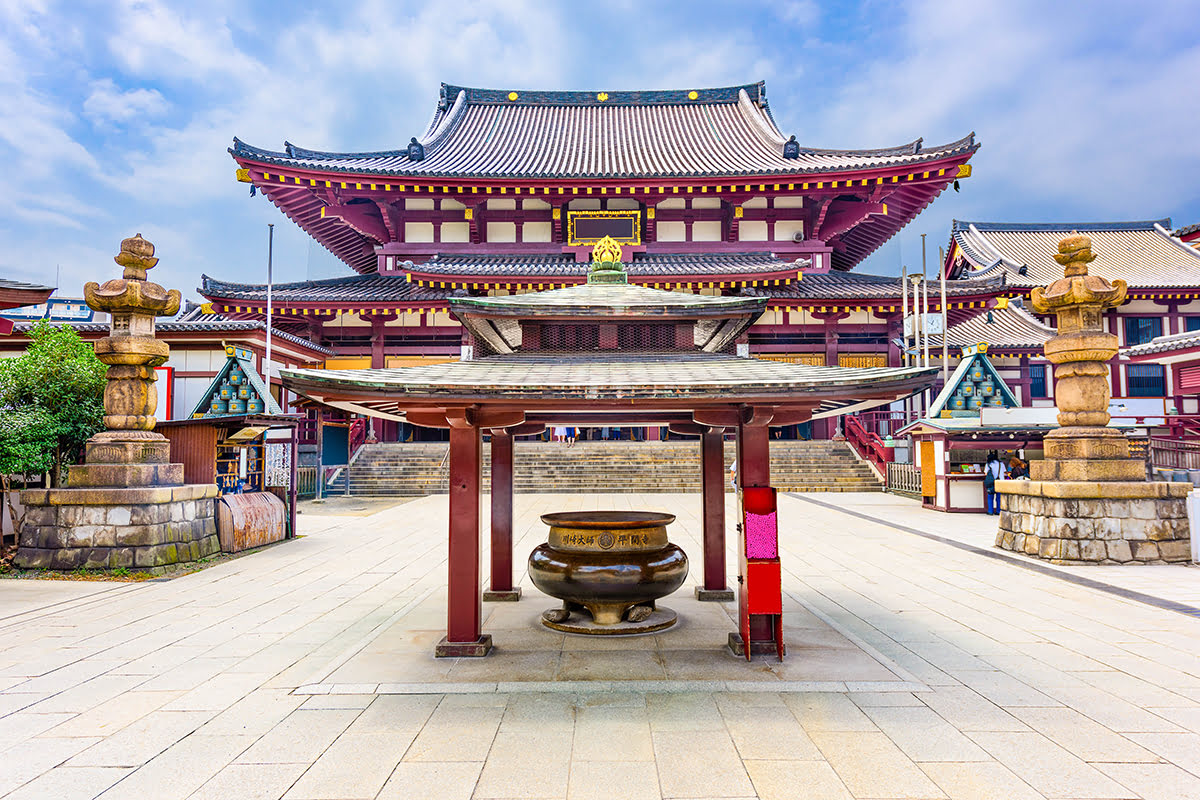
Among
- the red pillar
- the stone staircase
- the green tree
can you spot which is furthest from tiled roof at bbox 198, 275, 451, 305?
the green tree

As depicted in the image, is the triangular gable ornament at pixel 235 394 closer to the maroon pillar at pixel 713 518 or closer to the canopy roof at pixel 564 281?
the maroon pillar at pixel 713 518

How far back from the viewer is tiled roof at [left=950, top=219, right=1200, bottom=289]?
30.2 metres

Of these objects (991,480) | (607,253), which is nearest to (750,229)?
(991,480)

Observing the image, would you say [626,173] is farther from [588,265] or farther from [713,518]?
[713,518]

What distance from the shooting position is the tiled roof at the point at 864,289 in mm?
21609

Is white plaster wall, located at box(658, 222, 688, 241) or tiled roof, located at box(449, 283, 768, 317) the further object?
white plaster wall, located at box(658, 222, 688, 241)

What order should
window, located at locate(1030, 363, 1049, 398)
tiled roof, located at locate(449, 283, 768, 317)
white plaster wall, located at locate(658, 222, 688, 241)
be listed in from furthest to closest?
window, located at locate(1030, 363, 1049, 398)
white plaster wall, located at locate(658, 222, 688, 241)
tiled roof, located at locate(449, 283, 768, 317)

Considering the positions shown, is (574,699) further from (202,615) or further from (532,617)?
(202,615)

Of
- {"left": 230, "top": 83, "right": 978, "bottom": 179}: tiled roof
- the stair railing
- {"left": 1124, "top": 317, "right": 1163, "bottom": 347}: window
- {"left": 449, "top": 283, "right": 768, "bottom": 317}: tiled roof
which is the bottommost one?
the stair railing

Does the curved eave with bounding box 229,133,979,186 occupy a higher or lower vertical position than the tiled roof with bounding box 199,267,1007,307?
higher

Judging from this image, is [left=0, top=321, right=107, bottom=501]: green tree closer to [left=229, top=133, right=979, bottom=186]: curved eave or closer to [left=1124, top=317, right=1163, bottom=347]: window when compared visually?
[left=229, top=133, right=979, bottom=186]: curved eave

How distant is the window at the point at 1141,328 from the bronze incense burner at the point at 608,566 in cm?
3287

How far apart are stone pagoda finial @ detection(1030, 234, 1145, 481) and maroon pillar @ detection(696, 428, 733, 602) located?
5.89 meters

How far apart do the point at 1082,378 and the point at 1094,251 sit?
32.5 metres
